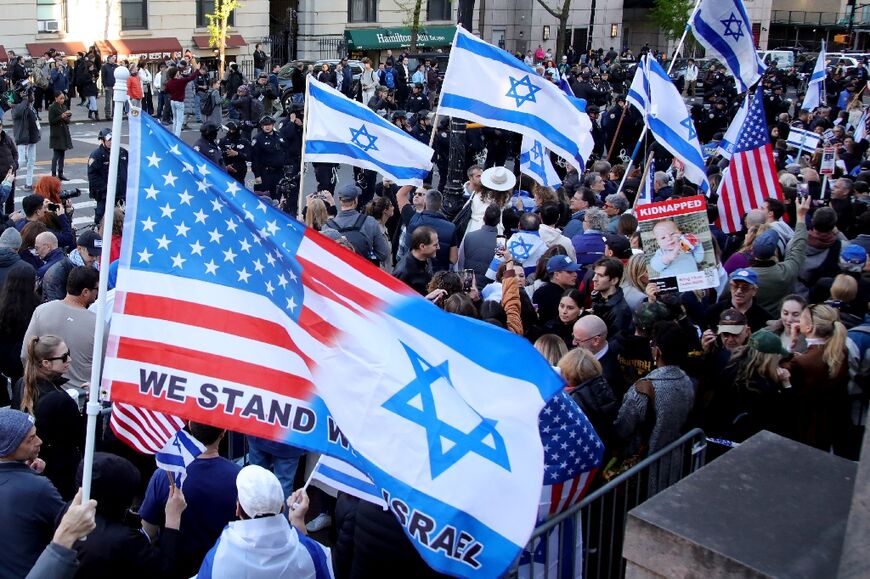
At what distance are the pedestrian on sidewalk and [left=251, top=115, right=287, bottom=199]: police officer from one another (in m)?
4.19

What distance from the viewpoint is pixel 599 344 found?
6.43 meters

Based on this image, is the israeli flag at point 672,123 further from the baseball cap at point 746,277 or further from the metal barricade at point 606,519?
the metal barricade at point 606,519

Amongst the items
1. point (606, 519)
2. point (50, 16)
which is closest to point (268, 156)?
point (606, 519)

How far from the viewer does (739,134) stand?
439 inches

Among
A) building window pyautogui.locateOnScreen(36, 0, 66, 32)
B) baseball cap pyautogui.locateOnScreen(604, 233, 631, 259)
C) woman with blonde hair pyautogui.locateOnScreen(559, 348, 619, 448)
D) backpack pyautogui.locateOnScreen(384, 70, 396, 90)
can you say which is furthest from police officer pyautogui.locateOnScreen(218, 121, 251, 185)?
building window pyautogui.locateOnScreen(36, 0, 66, 32)

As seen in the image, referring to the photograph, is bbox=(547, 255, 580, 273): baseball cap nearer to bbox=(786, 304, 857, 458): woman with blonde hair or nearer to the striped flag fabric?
bbox=(786, 304, 857, 458): woman with blonde hair

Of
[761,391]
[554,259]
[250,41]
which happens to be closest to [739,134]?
[554,259]

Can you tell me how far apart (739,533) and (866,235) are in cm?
667

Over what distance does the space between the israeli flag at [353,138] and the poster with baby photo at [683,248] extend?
3127mm

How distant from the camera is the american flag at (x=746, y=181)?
1089cm

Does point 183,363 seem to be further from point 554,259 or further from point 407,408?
point 554,259

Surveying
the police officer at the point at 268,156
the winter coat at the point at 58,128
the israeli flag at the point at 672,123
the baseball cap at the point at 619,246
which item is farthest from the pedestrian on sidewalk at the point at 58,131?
the baseball cap at the point at 619,246

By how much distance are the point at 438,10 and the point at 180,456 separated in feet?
138

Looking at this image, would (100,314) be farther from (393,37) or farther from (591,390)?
(393,37)
